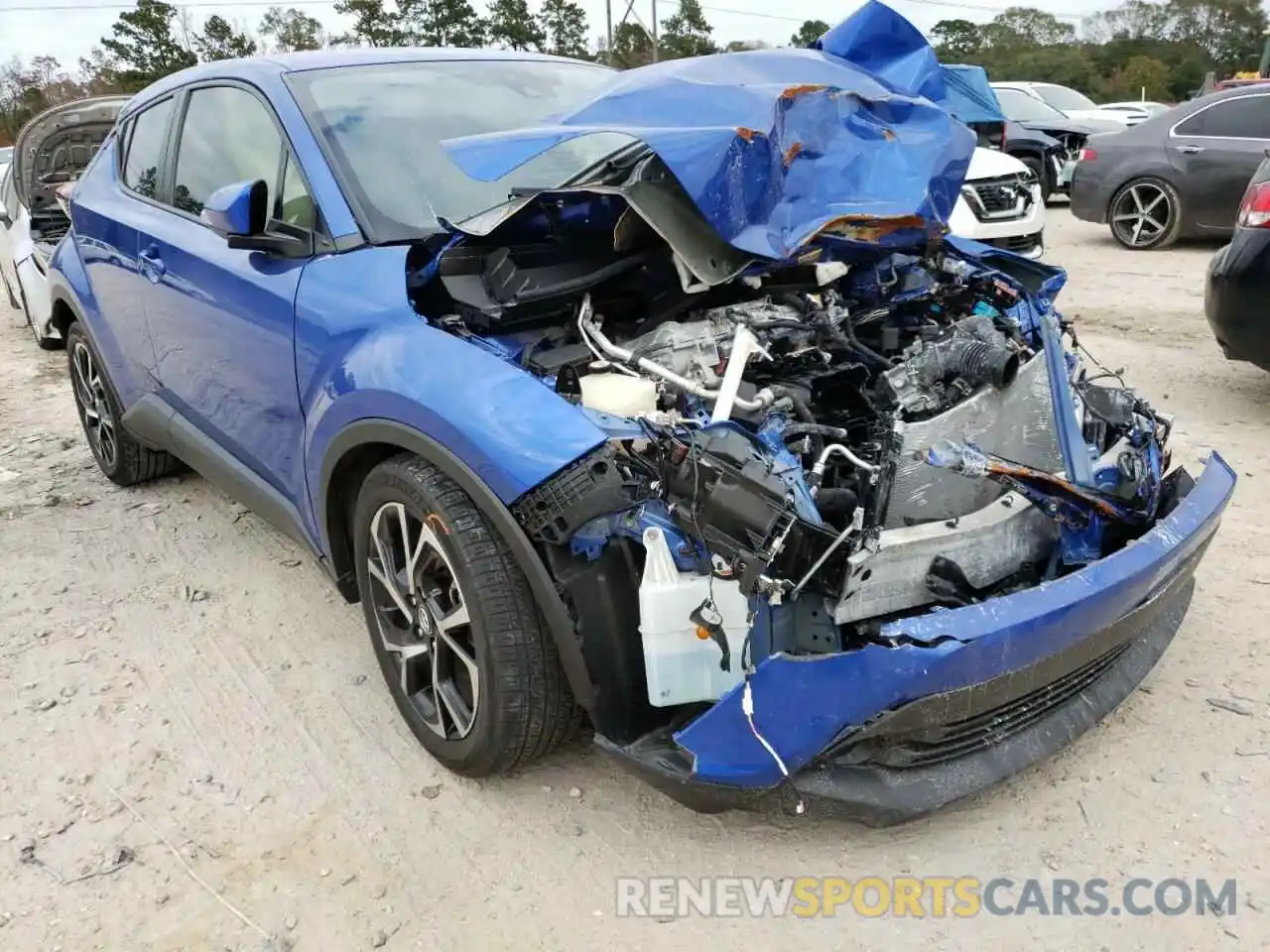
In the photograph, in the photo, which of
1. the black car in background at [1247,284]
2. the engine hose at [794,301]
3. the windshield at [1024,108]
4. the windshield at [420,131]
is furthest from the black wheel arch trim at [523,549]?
the windshield at [1024,108]

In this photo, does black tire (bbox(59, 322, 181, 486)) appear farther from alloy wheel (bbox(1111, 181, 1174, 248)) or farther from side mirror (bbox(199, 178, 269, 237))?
alloy wheel (bbox(1111, 181, 1174, 248))

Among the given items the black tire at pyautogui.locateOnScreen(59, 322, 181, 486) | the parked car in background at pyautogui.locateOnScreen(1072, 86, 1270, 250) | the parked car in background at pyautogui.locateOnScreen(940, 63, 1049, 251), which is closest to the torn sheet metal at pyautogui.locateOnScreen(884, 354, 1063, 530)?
the black tire at pyautogui.locateOnScreen(59, 322, 181, 486)

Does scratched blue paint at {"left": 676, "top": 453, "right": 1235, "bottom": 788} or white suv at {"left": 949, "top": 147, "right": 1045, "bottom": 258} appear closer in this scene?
scratched blue paint at {"left": 676, "top": 453, "right": 1235, "bottom": 788}

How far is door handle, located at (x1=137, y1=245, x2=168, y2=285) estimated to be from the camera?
3.55 metres

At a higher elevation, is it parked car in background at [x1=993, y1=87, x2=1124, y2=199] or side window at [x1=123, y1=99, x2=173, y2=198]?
side window at [x1=123, y1=99, x2=173, y2=198]

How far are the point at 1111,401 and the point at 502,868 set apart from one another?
2134 millimetres

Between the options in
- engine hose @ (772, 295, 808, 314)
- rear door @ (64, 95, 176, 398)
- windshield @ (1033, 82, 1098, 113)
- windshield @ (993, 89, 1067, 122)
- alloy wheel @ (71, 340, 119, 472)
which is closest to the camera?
engine hose @ (772, 295, 808, 314)

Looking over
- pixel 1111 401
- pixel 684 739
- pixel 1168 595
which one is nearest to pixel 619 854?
pixel 684 739

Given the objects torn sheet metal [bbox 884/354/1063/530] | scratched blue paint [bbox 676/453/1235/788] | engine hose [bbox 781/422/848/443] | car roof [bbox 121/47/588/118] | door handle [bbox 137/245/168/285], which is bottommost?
scratched blue paint [bbox 676/453/1235/788]

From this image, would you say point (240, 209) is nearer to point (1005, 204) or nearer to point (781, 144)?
point (781, 144)

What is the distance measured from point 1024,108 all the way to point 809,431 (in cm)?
1321

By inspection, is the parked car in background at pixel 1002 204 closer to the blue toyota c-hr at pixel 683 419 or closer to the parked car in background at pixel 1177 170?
the parked car in background at pixel 1177 170

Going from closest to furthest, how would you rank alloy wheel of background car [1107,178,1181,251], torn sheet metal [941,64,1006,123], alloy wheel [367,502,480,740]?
alloy wheel [367,502,480,740] → torn sheet metal [941,64,1006,123] → alloy wheel of background car [1107,178,1181,251]

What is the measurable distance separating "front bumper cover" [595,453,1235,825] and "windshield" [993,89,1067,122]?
41.3 ft
